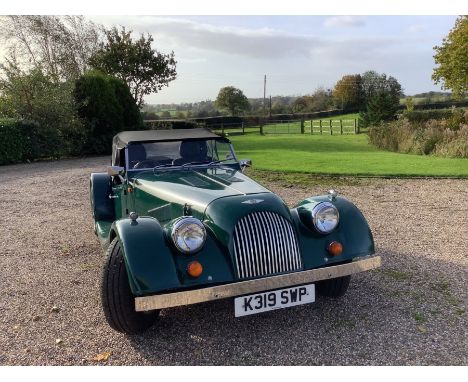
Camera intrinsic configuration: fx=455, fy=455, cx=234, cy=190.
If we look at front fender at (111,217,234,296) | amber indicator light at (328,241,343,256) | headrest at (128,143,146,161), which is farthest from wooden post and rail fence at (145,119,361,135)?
front fender at (111,217,234,296)

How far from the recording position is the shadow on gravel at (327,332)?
338 centimetres

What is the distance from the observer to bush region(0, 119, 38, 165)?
16594 millimetres

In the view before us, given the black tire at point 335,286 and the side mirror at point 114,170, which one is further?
the side mirror at point 114,170

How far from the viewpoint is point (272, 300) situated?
3564 mm

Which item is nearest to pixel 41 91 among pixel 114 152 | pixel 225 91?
pixel 114 152

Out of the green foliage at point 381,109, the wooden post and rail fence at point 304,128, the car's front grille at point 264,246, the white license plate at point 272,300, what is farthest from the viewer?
the wooden post and rail fence at point 304,128

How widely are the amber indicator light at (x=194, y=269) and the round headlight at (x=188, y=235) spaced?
0.35 feet

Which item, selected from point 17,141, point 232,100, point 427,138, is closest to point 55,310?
point 17,141

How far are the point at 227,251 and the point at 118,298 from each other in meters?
0.93

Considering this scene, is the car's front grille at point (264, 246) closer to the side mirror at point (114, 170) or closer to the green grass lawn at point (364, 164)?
the side mirror at point (114, 170)

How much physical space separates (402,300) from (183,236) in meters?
2.29

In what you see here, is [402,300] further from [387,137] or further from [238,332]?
[387,137]

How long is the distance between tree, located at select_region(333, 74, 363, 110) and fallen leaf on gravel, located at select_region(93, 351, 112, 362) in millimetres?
56257

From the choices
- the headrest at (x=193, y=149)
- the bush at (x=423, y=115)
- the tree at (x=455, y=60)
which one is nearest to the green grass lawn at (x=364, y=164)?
the headrest at (x=193, y=149)
